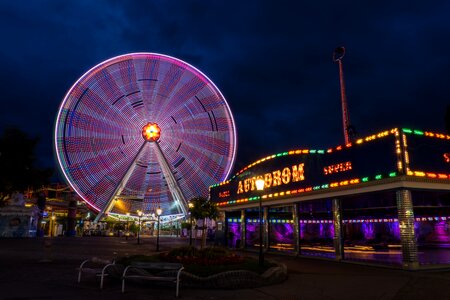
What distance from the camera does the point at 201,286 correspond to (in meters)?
10.5

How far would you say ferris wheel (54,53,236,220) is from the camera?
3403 cm

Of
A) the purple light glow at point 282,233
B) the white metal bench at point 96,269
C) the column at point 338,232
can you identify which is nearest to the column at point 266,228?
the column at point 338,232

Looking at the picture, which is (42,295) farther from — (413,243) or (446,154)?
(446,154)

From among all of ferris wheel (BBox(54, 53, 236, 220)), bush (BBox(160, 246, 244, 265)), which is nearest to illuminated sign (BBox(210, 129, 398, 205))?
bush (BBox(160, 246, 244, 265))

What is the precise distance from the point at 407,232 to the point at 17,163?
2889 cm

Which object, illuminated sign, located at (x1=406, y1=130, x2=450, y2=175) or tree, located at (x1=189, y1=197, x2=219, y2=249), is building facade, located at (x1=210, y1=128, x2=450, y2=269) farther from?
tree, located at (x1=189, y1=197, x2=219, y2=249)

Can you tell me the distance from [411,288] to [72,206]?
214 ft

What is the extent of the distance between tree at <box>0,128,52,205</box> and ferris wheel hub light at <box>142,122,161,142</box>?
10.1 m

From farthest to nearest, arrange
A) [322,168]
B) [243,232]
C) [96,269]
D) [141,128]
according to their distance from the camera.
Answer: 1. [141,128]
2. [243,232]
3. [322,168]
4. [96,269]

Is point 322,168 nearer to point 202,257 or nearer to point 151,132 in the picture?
point 202,257

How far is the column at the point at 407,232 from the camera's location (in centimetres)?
1440

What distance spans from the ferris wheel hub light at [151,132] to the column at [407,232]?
2831cm

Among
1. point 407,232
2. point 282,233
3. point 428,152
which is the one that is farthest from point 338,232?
point 282,233

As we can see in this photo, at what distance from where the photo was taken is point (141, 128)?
3872 centimetres
